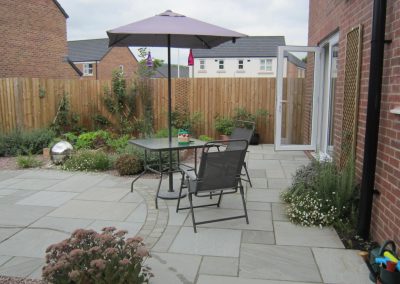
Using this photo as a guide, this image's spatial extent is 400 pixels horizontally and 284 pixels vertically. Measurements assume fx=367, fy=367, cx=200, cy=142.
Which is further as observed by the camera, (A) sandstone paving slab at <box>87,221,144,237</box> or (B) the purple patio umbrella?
(B) the purple patio umbrella

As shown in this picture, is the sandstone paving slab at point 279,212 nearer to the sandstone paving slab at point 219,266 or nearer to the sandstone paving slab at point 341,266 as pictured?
the sandstone paving slab at point 341,266

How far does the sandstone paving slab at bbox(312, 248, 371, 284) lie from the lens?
109 inches

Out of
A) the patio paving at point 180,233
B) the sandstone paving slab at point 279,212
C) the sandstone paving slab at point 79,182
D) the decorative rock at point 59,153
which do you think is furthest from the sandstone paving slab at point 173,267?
the decorative rock at point 59,153

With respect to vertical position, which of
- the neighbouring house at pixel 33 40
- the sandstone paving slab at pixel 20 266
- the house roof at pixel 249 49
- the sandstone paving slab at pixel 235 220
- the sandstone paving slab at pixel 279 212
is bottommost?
the sandstone paving slab at pixel 20 266

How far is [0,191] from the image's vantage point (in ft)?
17.4

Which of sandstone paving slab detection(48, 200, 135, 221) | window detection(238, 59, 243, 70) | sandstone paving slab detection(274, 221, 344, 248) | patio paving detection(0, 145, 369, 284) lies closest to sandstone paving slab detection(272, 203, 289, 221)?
patio paving detection(0, 145, 369, 284)

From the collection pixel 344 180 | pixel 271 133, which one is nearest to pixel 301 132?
pixel 271 133

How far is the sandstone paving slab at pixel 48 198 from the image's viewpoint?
4723 millimetres

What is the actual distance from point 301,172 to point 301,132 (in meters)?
3.88

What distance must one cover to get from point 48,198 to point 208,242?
2566mm

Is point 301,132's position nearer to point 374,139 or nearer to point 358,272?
point 374,139

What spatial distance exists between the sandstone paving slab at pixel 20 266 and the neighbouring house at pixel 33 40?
1112 cm

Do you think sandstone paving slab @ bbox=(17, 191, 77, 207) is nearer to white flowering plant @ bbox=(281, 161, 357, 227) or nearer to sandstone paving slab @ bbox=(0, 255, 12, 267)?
sandstone paving slab @ bbox=(0, 255, 12, 267)

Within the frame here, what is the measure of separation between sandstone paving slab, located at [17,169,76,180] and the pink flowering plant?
381cm
